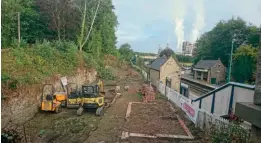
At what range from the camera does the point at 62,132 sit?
33.5 ft

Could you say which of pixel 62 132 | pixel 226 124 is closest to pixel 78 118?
pixel 62 132

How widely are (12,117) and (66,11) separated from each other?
59.2ft

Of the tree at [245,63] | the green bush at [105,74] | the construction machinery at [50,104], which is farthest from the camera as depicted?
the tree at [245,63]

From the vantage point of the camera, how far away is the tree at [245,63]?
36.1 m

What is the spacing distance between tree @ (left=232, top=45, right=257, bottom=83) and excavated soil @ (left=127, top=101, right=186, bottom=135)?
27287 mm

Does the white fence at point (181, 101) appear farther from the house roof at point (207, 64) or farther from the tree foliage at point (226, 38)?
the tree foliage at point (226, 38)

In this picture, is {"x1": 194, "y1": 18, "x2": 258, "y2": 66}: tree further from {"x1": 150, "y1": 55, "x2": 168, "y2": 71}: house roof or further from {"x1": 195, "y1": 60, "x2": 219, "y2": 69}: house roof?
{"x1": 150, "y1": 55, "x2": 168, "y2": 71}: house roof

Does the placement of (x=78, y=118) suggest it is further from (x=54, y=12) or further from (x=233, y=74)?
(x=233, y=74)

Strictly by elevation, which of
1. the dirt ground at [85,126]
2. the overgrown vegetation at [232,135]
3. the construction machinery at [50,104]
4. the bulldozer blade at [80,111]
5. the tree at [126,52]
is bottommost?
the dirt ground at [85,126]

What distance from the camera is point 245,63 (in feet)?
122

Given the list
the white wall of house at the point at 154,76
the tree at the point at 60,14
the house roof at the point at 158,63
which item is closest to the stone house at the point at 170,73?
the white wall of house at the point at 154,76

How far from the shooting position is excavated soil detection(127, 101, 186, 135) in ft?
32.8

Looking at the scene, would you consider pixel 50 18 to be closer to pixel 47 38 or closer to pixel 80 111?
pixel 47 38

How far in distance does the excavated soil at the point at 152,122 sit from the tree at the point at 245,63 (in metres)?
27.3
